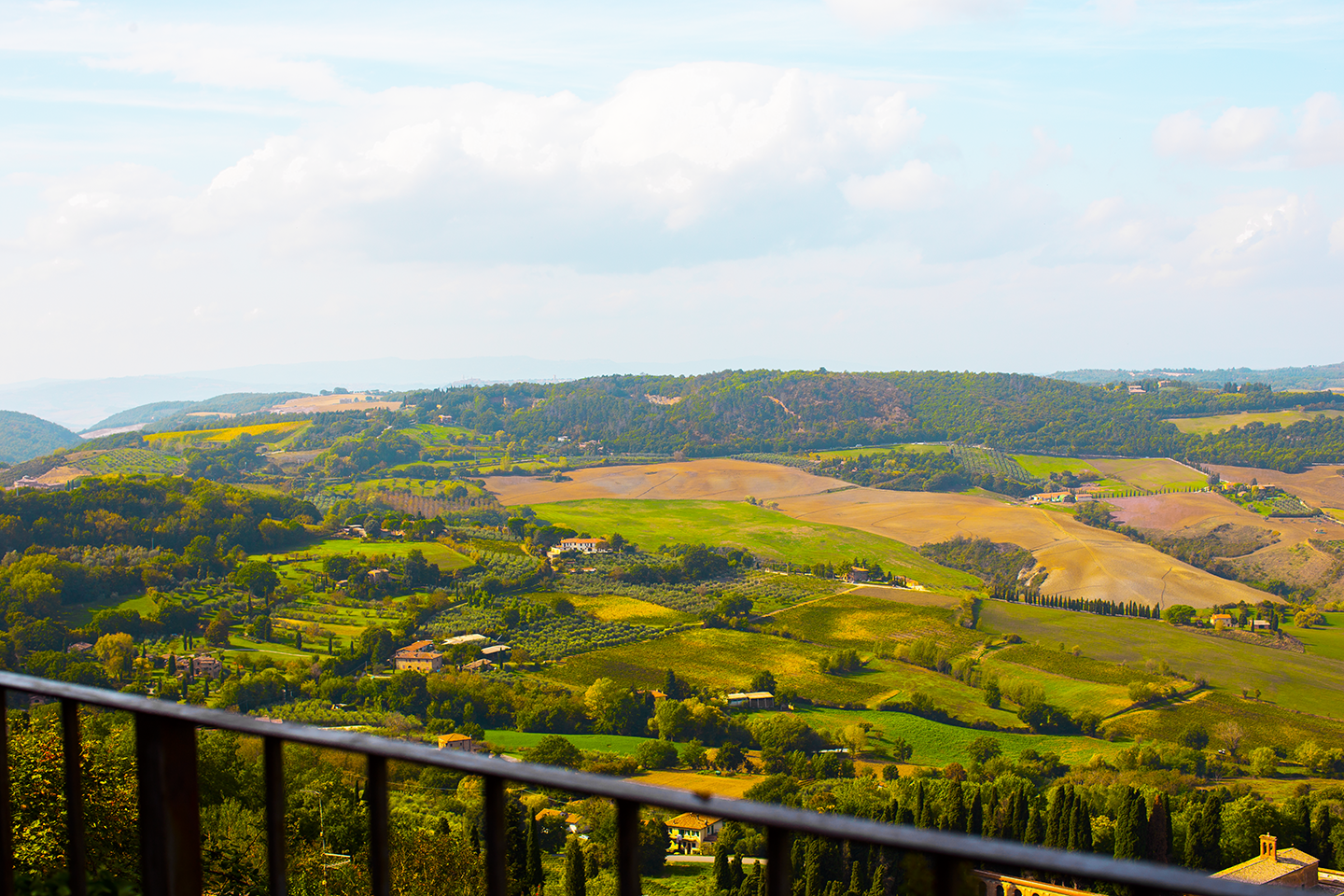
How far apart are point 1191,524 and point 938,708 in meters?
44.2

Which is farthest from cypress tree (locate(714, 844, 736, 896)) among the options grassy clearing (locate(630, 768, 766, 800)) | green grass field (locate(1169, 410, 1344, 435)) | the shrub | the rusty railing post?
green grass field (locate(1169, 410, 1344, 435))

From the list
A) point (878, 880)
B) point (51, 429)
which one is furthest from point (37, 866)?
point (51, 429)

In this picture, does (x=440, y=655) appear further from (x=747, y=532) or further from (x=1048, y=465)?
(x=1048, y=465)

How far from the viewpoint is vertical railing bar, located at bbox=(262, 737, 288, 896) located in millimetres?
1870

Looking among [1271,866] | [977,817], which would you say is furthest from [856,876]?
[1271,866]

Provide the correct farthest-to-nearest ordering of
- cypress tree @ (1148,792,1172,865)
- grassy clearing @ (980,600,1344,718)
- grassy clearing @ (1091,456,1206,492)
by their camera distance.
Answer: grassy clearing @ (1091,456,1206,492) < grassy clearing @ (980,600,1344,718) < cypress tree @ (1148,792,1172,865)

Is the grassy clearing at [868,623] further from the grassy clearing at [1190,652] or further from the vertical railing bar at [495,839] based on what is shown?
the vertical railing bar at [495,839]

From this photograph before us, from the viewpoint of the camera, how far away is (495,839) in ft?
5.74

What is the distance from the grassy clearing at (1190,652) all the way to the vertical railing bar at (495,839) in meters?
61.2

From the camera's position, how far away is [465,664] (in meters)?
54.2

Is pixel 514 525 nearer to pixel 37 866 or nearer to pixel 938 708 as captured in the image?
pixel 938 708

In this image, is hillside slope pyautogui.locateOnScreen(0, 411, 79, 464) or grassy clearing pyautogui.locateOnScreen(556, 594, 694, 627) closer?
grassy clearing pyautogui.locateOnScreen(556, 594, 694, 627)

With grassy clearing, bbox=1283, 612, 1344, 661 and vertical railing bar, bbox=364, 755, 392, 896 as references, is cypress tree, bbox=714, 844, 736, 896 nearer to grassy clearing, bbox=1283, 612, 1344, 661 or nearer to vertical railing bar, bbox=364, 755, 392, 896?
vertical railing bar, bbox=364, 755, 392, 896

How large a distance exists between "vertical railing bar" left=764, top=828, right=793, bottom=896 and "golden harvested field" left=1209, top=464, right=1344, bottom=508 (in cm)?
10603
